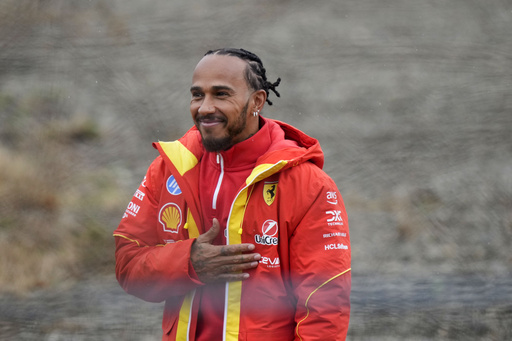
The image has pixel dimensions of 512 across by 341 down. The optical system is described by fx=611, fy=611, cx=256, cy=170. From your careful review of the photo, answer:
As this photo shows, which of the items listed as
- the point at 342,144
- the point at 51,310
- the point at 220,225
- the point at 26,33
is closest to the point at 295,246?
the point at 220,225

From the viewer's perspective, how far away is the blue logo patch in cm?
82

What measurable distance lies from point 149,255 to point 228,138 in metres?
0.18

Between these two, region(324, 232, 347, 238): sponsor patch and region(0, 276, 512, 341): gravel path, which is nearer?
region(0, 276, 512, 341): gravel path

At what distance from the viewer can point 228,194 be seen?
820 millimetres

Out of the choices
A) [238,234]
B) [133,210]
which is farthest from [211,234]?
[133,210]

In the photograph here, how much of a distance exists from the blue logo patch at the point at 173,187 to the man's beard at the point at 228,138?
67 millimetres

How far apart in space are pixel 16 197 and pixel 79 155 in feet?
0.39

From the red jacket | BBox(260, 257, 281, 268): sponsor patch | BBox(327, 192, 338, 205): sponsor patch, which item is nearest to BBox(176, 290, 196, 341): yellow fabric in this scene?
the red jacket

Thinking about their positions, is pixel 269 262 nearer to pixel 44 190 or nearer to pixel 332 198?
pixel 332 198

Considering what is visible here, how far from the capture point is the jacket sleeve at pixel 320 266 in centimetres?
76

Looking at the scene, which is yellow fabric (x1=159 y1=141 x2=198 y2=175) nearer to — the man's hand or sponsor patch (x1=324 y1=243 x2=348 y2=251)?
the man's hand

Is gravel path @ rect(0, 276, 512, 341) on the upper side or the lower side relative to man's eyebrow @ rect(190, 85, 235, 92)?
lower

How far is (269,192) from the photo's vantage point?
2.62 feet

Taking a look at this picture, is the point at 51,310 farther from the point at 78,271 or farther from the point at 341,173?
the point at 341,173
